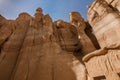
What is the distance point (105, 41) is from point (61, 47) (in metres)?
2.62

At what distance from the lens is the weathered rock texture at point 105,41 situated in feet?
9.83

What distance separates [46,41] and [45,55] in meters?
1.12

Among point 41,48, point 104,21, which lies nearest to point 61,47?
point 41,48

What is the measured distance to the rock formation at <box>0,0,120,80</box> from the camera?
3.61m

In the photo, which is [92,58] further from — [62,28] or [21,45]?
[62,28]

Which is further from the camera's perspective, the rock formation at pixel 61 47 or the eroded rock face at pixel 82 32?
the eroded rock face at pixel 82 32

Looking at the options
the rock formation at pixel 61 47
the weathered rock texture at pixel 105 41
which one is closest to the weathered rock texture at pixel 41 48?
the rock formation at pixel 61 47

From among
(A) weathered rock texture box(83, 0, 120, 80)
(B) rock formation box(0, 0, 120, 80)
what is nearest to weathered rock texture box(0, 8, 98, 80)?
(B) rock formation box(0, 0, 120, 80)

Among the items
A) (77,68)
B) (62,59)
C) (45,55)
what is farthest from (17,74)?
(77,68)

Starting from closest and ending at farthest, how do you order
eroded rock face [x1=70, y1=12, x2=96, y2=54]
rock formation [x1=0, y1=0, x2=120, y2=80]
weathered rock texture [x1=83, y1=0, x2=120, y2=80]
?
weathered rock texture [x1=83, y1=0, x2=120, y2=80]
rock formation [x1=0, y1=0, x2=120, y2=80]
eroded rock face [x1=70, y1=12, x2=96, y2=54]

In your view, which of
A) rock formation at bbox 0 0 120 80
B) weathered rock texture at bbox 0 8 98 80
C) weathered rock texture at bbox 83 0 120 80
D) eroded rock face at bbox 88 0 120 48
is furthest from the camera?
eroded rock face at bbox 88 0 120 48

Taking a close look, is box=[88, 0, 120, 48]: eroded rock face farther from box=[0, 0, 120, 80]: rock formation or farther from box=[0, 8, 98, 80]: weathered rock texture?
box=[0, 8, 98, 80]: weathered rock texture

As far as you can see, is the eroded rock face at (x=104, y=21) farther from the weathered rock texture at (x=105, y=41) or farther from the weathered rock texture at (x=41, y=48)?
the weathered rock texture at (x=41, y=48)

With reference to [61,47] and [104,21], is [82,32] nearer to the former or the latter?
[104,21]
